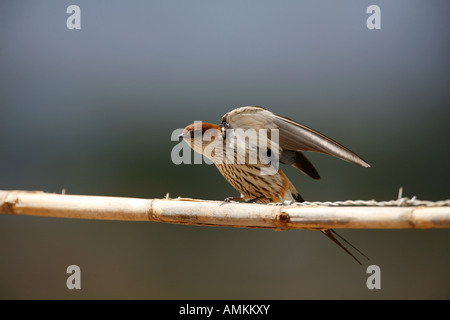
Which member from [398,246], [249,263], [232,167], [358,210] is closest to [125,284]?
[249,263]

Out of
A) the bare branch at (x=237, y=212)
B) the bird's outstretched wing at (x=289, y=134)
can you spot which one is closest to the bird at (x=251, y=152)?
the bird's outstretched wing at (x=289, y=134)

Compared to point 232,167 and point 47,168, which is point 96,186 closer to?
point 47,168

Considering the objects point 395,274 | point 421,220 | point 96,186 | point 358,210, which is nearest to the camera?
point 421,220

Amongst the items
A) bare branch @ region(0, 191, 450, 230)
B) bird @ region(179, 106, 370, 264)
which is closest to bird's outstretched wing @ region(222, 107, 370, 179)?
bird @ region(179, 106, 370, 264)

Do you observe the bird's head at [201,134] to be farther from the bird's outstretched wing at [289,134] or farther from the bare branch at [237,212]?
the bare branch at [237,212]

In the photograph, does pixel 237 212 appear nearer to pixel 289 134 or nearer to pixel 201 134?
pixel 289 134

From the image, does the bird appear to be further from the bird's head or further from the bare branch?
the bare branch

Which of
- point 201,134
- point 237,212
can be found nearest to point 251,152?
point 201,134
